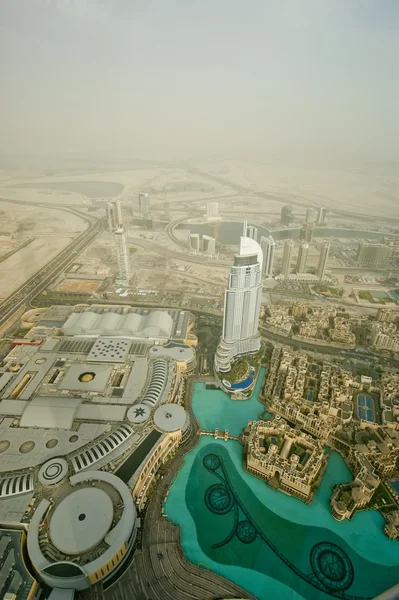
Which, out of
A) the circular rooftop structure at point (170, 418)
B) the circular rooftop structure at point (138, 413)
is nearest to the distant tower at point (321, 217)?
the circular rooftop structure at point (170, 418)

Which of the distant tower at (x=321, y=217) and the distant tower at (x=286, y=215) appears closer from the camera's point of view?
the distant tower at (x=286, y=215)

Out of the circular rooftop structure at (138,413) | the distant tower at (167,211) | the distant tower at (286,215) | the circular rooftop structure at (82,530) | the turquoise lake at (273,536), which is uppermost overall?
the distant tower at (286,215)

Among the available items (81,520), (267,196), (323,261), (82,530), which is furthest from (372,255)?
(82,530)

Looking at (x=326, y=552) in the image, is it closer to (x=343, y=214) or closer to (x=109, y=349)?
(x=109, y=349)

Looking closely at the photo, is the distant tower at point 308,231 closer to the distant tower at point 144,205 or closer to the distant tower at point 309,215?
the distant tower at point 309,215

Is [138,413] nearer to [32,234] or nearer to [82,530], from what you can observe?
[82,530]

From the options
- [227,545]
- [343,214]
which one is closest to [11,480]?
[227,545]

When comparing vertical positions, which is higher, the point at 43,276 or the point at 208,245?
the point at 208,245
